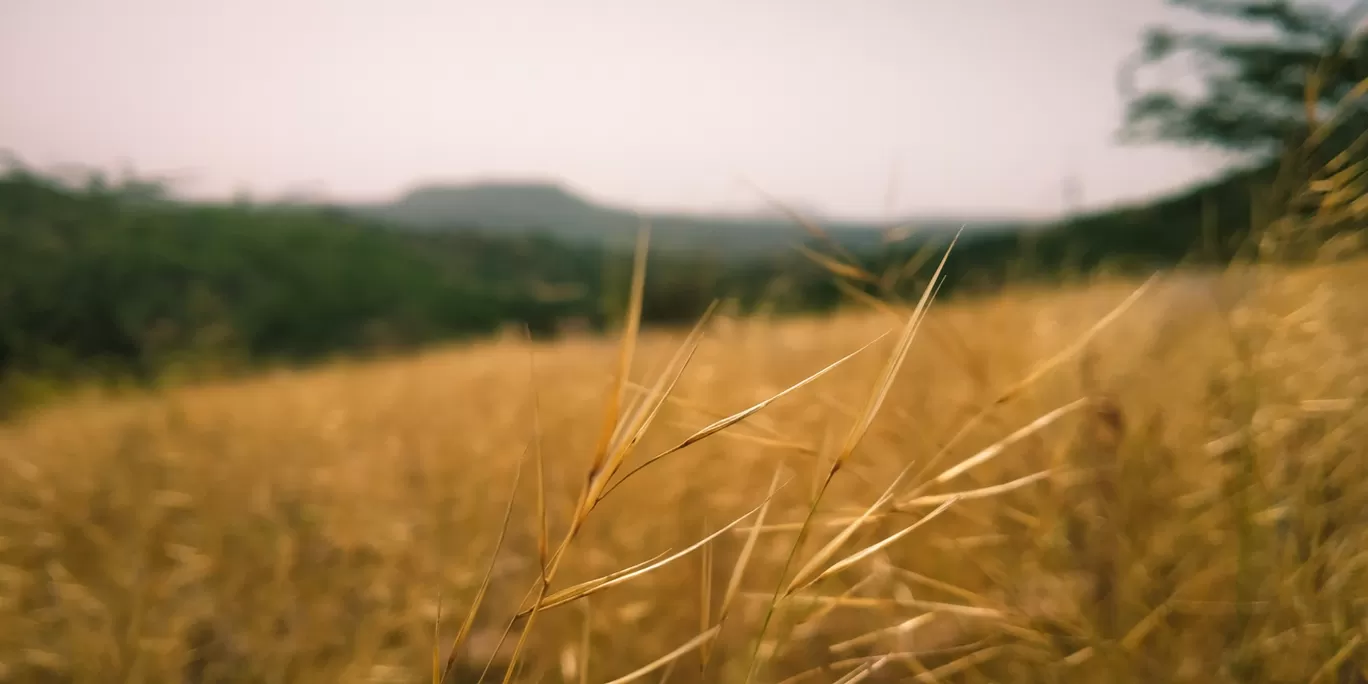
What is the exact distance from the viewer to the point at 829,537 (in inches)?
30.0

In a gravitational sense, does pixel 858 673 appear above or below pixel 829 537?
above

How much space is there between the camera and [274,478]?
42.5 inches

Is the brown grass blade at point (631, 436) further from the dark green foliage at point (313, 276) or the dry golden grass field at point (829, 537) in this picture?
the dark green foliage at point (313, 276)

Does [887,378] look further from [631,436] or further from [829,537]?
[829,537]

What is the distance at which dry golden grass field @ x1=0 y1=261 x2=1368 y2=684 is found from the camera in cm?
56

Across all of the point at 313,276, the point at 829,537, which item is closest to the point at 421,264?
the point at 313,276

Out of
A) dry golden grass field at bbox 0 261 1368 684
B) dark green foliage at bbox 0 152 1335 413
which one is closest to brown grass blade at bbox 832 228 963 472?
dry golden grass field at bbox 0 261 1368 684

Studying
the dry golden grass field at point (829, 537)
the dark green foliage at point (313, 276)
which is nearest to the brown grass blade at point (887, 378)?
the dry golden grass field at point (829, 537)

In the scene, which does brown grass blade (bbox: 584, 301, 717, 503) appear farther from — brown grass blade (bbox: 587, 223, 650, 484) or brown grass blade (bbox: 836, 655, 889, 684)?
brown grass blade (bbox: 836, 655, 889, 684)

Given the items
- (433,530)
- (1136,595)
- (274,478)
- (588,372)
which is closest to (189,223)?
(588,372)

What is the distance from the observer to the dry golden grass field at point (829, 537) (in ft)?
1.84

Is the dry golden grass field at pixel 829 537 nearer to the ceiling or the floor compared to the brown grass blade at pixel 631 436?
nearer to the floor

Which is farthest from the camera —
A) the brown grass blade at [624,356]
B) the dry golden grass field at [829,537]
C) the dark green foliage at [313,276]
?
the dark green foliage at [313,276]

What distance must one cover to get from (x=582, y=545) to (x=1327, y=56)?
0.94m
